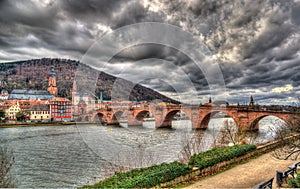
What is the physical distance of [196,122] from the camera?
156 ft

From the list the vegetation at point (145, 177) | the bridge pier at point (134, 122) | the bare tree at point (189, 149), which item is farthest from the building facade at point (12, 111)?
the vegetation at point (145, 177)

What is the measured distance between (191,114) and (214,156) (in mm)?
36540

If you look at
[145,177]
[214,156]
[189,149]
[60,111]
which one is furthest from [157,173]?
[60,111]

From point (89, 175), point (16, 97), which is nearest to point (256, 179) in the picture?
point (89, 175)

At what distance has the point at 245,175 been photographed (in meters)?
12.2

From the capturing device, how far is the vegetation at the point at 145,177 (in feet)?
28.2

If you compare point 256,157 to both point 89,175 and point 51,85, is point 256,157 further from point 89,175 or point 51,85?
point 51,85

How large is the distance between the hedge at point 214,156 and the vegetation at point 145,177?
37.2 inches

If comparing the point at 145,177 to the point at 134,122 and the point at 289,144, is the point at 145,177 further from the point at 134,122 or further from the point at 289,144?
the point at 134,122

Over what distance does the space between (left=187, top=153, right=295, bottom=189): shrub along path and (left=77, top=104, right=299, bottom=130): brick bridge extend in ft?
32.2

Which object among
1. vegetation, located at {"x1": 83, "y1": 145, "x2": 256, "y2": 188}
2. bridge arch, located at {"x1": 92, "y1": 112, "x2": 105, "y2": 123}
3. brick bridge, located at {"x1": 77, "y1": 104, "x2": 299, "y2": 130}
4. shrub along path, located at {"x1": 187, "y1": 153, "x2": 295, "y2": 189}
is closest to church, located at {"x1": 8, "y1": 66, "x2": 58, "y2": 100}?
brick bridge, located at {"x1": 77, "y1": 104, "x2": 299, "y2": 130}

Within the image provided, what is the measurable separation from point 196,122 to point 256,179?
36503 millimetres

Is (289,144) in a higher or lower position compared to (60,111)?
lower

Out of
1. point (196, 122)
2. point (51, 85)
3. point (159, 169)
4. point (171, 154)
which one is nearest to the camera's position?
point (159, 169)
